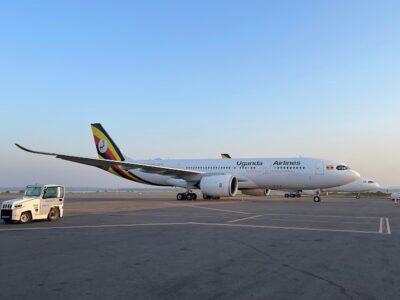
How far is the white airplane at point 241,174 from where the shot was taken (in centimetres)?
3206

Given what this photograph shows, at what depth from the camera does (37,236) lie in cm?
1165

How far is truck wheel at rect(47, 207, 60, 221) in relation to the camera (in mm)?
16459

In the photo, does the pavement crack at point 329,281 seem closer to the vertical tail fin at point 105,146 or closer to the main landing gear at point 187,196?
the main landing gear at point 187,196

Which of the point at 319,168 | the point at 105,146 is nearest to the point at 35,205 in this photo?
the point at 319,168

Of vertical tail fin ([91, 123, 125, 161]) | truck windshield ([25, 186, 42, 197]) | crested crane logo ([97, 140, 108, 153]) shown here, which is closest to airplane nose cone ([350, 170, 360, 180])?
vertical tail fin ([91, 123, 125, 161])

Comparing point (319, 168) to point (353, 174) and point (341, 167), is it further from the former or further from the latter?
point (353, 174)

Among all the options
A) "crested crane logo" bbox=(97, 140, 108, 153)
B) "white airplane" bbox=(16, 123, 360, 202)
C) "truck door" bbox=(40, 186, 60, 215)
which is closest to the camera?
"truck door" bbox=(40, 186, 60, 215)

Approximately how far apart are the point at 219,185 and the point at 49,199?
17.2 meters

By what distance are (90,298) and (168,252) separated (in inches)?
142

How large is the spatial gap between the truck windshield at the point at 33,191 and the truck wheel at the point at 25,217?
3.06 feet

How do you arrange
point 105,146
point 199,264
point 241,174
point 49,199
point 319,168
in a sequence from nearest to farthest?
point 199,264
point 49,199
point 319,168
point 241,174
point 105,146

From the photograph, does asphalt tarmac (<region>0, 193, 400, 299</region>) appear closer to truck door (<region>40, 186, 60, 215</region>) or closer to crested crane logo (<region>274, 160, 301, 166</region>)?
truck door (<region>40, 186, 60, 215</region>)

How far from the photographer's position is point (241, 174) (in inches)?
1382

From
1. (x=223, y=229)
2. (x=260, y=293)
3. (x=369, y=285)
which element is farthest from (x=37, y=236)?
(x=369, y=285)
